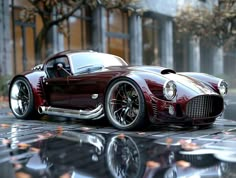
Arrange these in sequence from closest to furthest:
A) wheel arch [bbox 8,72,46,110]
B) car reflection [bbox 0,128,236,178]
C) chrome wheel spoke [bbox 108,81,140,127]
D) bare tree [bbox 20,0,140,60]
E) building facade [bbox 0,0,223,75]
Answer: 1. car reflection [bbox 0,128,236,178]
2. chrome wheel spoke [bbox 108,81,140,127]
3. wheel arch [bbox 8,72,46,110]
4. bare tree [bbox 20,0,140,60]
5. building facade [bbox 0,0,223,75]

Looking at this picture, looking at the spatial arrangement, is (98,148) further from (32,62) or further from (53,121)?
(32,62)

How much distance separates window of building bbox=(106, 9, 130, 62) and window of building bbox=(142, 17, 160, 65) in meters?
2.29

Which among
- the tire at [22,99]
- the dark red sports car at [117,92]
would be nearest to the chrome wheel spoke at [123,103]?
the dark red sports car at [117,92]

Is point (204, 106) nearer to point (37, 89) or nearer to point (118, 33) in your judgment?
point (37, 89)

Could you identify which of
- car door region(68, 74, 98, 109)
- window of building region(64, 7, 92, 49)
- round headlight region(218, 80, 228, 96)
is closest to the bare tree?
window of building region(64, 7, 92, 49)

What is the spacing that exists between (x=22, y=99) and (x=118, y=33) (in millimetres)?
19106

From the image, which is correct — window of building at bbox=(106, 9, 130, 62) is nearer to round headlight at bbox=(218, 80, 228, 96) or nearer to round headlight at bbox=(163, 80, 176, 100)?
round headlight at bbox=(218, 80, 228, 96)

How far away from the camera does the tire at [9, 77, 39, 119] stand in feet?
25.4

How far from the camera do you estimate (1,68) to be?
17.7m

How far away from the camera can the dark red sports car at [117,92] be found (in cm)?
583

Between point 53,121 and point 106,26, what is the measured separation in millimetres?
18512

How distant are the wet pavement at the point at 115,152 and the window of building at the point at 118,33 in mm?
19633

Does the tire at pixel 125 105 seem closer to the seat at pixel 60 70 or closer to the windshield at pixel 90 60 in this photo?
the windshield at pixel 90 60

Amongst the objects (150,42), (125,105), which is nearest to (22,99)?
(125,105)
